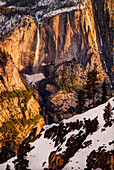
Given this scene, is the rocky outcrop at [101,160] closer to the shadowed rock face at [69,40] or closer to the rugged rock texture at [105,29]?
the shadowed rock face at [69,40]

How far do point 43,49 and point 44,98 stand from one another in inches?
1157

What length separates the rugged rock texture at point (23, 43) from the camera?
107938 mm

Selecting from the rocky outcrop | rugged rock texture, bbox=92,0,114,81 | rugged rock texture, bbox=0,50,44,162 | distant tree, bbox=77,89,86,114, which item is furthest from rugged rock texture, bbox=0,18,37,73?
the rocky outcrop

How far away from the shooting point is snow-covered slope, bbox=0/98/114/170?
73.9ft

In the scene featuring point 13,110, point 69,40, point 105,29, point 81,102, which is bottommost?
point 13,110

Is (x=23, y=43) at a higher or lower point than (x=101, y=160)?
higher

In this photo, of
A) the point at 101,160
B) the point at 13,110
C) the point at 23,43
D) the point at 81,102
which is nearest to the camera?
the point at 101,160

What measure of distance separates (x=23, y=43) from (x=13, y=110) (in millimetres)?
41117

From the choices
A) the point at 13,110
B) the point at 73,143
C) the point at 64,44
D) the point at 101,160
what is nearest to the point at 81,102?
the point at 73,143

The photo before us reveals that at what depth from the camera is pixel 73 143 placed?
26.2 metres

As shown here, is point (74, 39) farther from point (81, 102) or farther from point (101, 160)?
point (101, 160)

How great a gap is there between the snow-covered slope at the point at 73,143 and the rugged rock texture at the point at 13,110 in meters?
45.5

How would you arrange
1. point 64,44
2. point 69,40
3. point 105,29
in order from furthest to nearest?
point 105,29 < point 69,40 < point 64,44

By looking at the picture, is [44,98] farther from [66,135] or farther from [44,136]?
[66,135]
